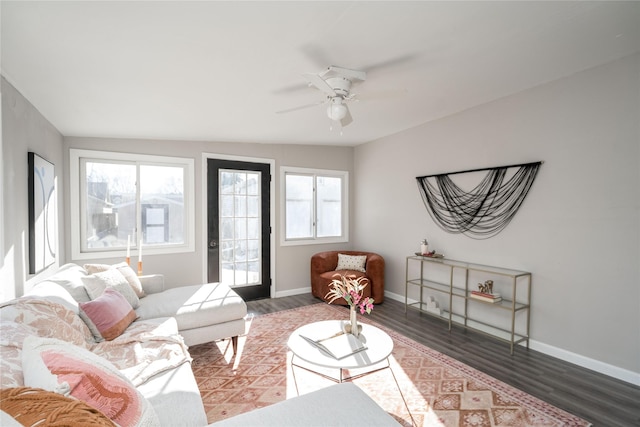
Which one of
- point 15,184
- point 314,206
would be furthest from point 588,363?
point 15,184

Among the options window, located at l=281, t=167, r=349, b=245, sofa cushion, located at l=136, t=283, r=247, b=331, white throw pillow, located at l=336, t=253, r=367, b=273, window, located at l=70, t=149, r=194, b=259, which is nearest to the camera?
sofa cushion, located at l=136, t=283, r=247, b=331

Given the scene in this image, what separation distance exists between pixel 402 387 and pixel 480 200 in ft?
7.44

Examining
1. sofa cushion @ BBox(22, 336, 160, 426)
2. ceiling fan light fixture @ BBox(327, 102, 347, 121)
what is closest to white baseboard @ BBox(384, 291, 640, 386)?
ceiling fan light fixture @ BBox(327, 102, 347, 121)

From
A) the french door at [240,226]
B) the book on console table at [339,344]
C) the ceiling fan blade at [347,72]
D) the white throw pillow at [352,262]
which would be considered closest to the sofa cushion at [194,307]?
the book on console table at [339,344]

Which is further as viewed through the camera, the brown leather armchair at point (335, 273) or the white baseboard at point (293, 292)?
the white baseboard at point (293, 292)

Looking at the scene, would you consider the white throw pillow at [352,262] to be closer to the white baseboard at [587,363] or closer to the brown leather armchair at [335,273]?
the brown leather armchair at [335,273]

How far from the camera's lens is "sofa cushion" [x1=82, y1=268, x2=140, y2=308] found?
102 inches

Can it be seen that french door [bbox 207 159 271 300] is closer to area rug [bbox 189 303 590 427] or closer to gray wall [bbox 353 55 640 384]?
area rug [bbox 189 303 590 427]

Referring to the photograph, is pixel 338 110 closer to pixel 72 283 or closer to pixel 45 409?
pixel 45 409

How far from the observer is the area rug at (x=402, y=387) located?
84.5 inches

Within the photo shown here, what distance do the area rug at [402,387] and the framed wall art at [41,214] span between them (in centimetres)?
156

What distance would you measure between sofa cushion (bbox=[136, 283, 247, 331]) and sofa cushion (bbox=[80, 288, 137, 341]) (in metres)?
0.30

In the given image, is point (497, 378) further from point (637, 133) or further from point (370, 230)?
point (370, 230)

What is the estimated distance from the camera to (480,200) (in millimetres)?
3680
